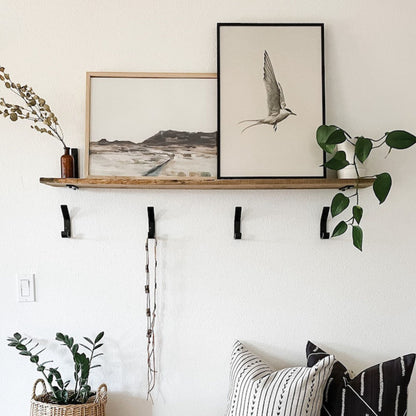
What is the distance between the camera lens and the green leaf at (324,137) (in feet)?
5.25

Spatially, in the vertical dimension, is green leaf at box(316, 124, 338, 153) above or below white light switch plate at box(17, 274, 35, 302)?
above

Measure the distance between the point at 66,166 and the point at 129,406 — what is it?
0.89m

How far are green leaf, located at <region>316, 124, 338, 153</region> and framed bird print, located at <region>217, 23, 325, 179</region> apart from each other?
0.39 feet

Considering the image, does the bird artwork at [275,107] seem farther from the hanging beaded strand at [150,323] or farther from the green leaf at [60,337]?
the green leaf at [60,337]

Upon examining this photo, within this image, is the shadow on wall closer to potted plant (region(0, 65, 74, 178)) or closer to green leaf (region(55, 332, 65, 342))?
green leaf (region(55, 332, 65, 342))

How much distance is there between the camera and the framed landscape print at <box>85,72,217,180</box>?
1.76 m

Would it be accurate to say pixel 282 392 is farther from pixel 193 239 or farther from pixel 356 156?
pixel 356 156

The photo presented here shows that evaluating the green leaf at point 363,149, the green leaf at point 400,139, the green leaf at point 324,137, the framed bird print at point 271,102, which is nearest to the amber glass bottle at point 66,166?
the framed bird print at point 271,102

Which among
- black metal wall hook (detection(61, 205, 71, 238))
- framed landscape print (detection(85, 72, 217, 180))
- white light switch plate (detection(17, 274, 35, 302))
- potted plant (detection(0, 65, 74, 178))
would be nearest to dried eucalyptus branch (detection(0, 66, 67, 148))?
potted plant (detection(0, 65, 74, 178))

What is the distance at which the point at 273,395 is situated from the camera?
153 centimetres

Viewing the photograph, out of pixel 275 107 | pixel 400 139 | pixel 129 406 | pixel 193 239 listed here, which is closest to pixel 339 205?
pixel 400 139

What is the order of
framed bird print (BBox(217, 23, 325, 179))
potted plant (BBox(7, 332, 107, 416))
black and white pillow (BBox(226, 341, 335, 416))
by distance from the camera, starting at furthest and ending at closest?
framed bird print (BBox(217, 23, 325, 179)) < potted plant (BBox(7, 332, 107, 416)) < black and white pillow (BBox(226, 341, 335, 416))

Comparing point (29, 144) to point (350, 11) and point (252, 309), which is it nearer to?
point (252, 309)

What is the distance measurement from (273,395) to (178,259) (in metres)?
0.57
